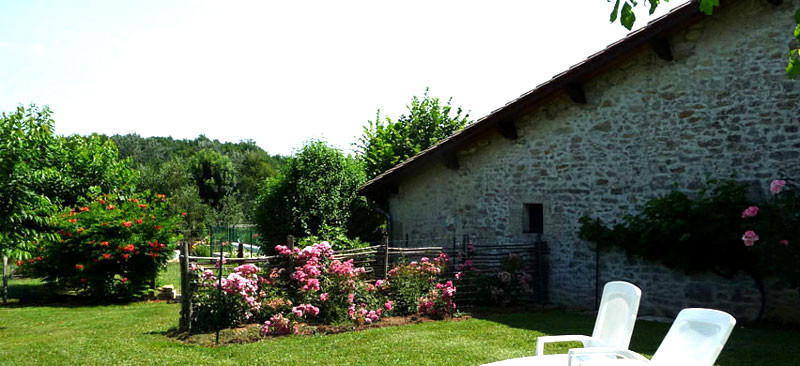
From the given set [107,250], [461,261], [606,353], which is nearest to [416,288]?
[461,261]

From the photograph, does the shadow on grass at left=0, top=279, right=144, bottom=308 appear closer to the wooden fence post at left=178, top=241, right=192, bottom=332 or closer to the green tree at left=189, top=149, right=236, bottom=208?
the wooden fence post at left=178, top=241, right=192, bottom=332

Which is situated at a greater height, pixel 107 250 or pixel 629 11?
pixel 629 11

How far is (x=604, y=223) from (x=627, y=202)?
22.4 inches

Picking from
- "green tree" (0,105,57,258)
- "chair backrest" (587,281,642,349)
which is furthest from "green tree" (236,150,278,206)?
"chair backrest" (587,281,642,349)

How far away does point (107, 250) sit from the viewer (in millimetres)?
12203

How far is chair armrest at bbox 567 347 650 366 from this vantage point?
4.16 metres

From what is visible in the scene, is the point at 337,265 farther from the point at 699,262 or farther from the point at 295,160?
the point at 295,160

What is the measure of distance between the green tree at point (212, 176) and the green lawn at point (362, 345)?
31599 mm

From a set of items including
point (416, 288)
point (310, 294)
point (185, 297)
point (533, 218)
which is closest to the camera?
point (185, 297)

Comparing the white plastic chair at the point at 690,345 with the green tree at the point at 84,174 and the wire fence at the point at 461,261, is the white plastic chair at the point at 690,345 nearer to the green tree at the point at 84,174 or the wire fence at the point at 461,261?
the wire fence at the point at 461,261

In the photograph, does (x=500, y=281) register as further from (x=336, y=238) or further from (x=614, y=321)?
(x=336, y=238)

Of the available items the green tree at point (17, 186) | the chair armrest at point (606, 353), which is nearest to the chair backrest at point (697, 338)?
the chair armrest at point (606, 353)

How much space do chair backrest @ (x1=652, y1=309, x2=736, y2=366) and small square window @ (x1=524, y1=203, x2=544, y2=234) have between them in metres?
7.13

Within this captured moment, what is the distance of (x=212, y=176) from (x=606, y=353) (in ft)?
128
